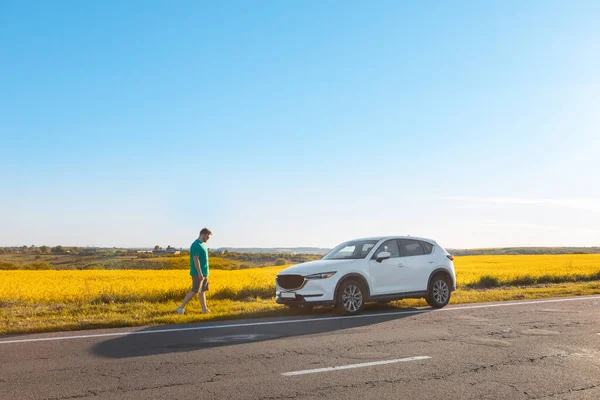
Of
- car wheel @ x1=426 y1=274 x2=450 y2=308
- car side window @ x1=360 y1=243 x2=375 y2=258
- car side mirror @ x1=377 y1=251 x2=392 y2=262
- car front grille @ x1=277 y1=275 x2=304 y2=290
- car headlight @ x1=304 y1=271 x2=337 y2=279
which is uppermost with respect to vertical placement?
car side window @ x1=360 y1=243 x2=375 y2=258

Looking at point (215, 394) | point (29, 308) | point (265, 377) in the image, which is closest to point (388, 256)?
point (265, 377)

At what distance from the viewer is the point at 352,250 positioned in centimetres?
1334

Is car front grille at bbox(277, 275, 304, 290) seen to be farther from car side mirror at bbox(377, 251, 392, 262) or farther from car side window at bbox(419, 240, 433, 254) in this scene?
car side window at bbox(419, 240, 433, 254)

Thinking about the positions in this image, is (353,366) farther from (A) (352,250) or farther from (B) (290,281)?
(A) (352,250)

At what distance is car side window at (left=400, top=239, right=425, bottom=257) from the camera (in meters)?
13.6

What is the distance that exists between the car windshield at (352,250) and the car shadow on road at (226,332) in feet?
4.38

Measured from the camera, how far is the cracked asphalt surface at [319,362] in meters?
5.96

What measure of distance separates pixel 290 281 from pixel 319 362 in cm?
500

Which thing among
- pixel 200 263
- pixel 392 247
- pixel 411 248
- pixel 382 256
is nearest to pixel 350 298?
pixel 382 256

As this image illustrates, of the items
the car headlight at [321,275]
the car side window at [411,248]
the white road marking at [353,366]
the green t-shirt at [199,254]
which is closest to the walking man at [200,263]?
the green t-shirt at [199,254]

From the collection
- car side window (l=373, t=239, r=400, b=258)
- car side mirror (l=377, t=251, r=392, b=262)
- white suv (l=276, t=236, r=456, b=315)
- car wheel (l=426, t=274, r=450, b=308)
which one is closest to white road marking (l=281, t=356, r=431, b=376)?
white suv (l=276, t=236, r=456, b=315)

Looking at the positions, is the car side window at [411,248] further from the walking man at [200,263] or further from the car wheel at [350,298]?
the walking man at [200,263]

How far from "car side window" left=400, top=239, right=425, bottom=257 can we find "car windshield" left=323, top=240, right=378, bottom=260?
0.80 metres

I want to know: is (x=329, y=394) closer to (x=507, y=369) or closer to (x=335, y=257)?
(x=507, y=369)
